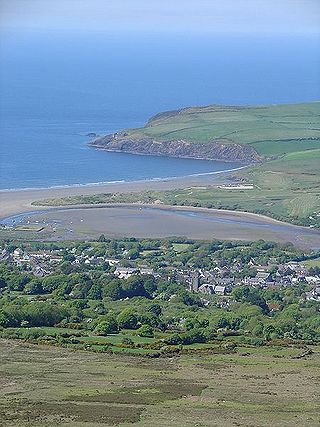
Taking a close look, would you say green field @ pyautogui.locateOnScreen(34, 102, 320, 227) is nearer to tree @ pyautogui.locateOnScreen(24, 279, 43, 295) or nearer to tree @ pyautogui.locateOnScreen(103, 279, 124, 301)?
tree @ pyautogui.locateOnScreen(103, 279, 124, 301)

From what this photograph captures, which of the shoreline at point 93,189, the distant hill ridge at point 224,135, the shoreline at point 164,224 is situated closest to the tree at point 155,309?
the shoreline at point 164,224

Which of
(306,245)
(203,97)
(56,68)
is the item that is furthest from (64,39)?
(306,245)

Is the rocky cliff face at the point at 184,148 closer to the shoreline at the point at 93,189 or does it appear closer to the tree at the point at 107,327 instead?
the shoreline at the point at 93,189

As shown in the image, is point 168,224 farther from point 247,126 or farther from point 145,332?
point 247,126

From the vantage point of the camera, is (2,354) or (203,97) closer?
(2,354)

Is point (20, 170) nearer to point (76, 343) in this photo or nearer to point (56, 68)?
point (76, 343)

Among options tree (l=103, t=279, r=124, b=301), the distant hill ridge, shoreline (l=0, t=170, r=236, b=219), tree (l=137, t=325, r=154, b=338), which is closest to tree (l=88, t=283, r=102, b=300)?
tree (l=103, t=279, r=124, b=301)
